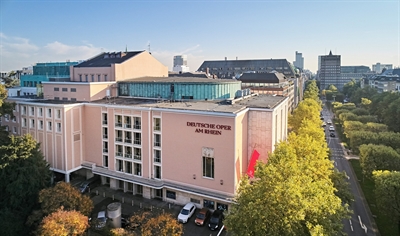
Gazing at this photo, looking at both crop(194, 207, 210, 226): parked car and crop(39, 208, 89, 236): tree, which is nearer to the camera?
crop(39, 208, 89, 236): tree

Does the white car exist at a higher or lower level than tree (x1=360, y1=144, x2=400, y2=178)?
lower

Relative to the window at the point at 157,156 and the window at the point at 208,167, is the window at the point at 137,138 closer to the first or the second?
the window at the point at 157,156

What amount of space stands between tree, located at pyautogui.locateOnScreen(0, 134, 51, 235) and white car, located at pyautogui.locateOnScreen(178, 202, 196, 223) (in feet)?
56.9

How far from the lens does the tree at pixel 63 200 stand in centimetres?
3149

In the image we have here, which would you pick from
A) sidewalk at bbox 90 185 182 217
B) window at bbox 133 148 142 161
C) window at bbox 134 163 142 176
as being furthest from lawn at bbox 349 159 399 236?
window at bbox 133 148 142 161

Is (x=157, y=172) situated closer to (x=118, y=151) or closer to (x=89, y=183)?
(x=118, y=151)

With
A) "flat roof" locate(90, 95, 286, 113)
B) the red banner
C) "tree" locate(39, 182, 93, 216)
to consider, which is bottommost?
"tree" locate(39, 182, 93, 216)

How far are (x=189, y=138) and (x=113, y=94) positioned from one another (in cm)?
2133

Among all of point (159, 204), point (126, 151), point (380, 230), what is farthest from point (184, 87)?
point (380, 230)

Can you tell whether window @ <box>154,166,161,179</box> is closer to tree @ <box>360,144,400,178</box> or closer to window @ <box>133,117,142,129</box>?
window @ <box>133,117,142,129</box>

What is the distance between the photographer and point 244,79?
8625 centimetres

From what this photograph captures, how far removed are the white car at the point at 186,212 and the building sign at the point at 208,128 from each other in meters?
9.40

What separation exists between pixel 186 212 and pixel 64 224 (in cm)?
1374

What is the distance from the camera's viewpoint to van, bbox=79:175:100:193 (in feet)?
142
